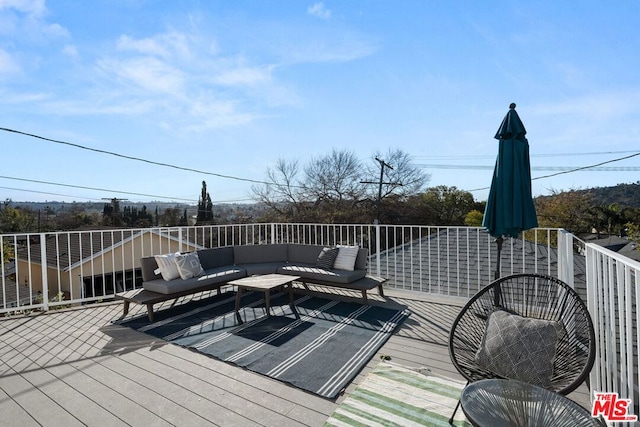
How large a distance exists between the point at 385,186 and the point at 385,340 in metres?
17.7

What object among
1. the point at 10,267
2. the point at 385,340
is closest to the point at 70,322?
the point at 385,340

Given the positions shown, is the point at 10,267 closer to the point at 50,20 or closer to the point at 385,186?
the point at 50,20

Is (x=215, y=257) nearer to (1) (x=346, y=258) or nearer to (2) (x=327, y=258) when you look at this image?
(2) (x=327, y=258)

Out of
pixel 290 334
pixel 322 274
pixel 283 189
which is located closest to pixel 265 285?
pixel 290 334

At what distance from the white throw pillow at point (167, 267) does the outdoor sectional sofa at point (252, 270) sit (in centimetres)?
5

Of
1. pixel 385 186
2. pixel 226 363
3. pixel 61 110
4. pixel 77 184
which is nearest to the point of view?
pixel 226 363

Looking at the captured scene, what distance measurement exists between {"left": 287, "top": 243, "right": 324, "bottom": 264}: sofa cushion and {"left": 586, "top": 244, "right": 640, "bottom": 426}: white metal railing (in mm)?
3634

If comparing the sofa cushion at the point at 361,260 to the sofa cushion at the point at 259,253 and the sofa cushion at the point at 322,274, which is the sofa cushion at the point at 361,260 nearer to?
the sofa cushion at the point at 322,274

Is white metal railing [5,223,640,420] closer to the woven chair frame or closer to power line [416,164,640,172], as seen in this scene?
the woven chair frame

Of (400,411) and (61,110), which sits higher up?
(61,110)

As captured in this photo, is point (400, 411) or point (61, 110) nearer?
point (400, 411)

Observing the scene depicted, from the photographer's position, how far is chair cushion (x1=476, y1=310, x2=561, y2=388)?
1.88 m

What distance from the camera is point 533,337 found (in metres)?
→ 1.99

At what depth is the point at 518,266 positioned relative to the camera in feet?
15.7
